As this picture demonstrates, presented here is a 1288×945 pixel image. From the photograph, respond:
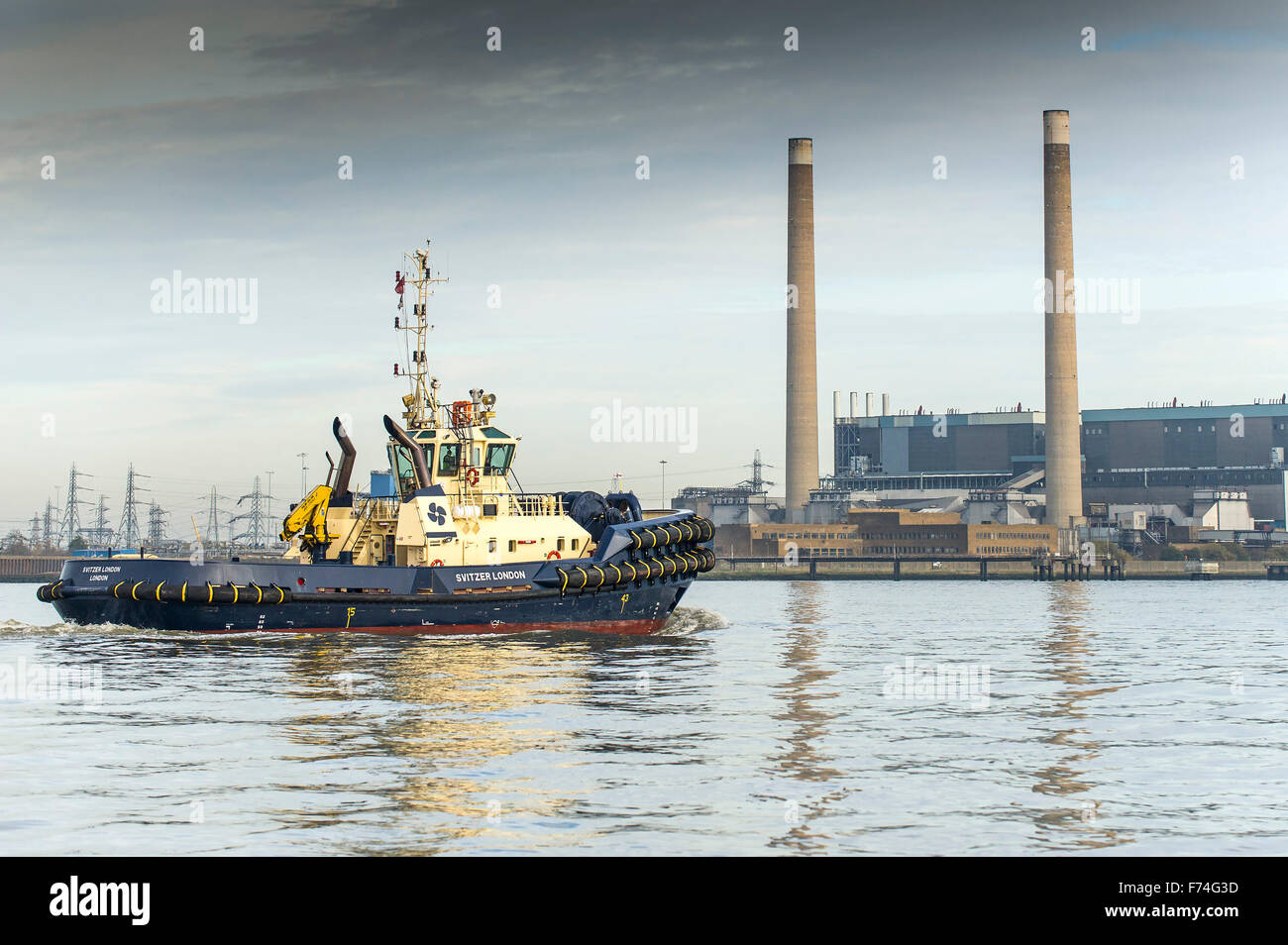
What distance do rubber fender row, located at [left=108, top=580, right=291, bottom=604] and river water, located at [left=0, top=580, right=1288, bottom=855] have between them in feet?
3.58

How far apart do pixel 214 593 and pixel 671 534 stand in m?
12.8

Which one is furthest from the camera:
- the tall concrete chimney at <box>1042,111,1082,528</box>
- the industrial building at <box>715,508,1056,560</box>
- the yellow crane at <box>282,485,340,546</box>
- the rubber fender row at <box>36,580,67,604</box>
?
the industrial building at <box>715,508,1056,560</box>

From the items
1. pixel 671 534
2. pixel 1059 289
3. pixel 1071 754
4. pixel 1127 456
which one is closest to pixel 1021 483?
pixel 1127 456

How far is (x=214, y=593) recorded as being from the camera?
34125mm

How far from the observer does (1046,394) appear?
116938 mm

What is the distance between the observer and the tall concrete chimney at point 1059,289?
371 ft

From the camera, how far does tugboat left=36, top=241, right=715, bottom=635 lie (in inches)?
1357

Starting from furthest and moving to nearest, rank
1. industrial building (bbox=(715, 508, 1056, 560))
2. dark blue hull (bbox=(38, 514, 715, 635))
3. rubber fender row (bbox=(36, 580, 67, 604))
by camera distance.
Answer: industrial building (bbox=(715, 508, 1056, 560))
rubber fender row (bbox=(36, 580, 67, 604))
dark blue hull (bbox=(38, 514, 715, 635))

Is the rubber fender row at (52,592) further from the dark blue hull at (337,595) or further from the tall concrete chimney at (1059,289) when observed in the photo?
the tall concrete chimney at (1059,289)
